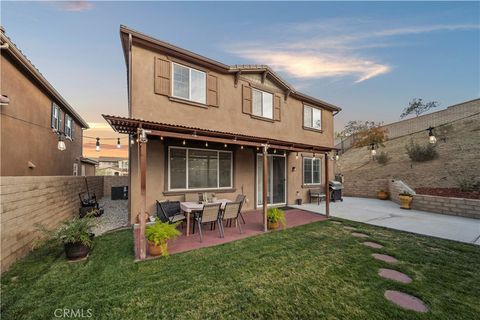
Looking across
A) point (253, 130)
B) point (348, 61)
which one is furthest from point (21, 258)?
point (348, 61)

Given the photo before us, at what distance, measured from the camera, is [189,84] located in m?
7.40

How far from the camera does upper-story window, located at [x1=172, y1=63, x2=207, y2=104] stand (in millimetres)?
7137

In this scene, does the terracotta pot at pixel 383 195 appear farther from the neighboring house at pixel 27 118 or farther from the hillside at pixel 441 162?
the neighboring house at pixel 27 118

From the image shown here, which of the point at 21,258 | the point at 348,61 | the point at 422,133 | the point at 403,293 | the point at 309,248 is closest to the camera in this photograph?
the point at 403,293

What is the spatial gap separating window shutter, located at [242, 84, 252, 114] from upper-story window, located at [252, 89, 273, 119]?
0.29 metres

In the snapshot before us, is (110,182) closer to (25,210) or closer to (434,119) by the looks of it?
(25,210)

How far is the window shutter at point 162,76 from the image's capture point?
6648 mm

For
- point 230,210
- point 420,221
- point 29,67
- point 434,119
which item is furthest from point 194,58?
point 434,119

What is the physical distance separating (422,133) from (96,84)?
28683 mm

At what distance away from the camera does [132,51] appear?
20.7 ft

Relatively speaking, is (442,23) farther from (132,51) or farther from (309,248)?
(132,51)

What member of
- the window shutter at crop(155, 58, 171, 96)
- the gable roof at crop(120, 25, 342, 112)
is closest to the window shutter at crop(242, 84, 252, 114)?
the gable roof at crop(120, 25, 342, 112)

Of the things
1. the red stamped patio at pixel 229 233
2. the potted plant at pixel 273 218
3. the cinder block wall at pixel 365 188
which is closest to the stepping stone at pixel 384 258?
the potted plant at pixel 273 218

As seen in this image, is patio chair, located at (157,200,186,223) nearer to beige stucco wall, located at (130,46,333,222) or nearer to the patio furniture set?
the patio furniture set
